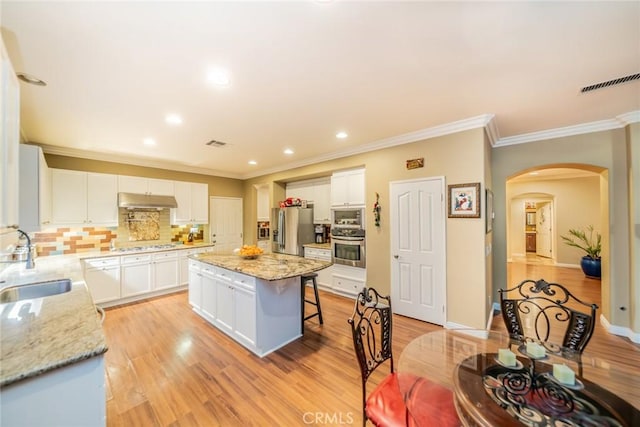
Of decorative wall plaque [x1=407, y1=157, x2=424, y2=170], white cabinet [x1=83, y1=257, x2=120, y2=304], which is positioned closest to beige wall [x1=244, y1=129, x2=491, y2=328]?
decorative wall plaque [x1=407, y1=157, x2=424, y2=170]

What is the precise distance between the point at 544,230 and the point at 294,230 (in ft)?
28.6

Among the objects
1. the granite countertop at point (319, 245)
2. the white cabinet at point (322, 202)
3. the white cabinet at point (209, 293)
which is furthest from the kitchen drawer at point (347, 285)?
the white cabinet at point (209, 293)

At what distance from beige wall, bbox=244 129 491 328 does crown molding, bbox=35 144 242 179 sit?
12.9 ft

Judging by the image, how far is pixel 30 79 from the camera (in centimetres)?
195

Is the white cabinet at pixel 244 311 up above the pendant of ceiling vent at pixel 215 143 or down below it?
below

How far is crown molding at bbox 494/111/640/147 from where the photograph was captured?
2721 mm

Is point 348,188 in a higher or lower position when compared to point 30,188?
higher

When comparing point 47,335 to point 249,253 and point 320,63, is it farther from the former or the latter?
point 320,63

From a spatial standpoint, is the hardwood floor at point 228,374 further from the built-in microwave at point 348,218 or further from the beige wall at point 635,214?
the built-in microwave at point 348,218

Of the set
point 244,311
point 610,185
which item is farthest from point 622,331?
point 244,311

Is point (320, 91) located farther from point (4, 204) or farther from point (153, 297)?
point (153, 297)

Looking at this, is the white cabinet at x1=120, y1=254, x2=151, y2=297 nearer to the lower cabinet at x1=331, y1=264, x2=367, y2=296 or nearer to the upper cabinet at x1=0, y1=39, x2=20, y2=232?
the upper cabinet at x1=0, y1=39, x2=20, y2=232

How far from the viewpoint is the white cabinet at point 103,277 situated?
146 inches

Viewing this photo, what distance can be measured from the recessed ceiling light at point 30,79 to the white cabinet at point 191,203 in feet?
10.2
